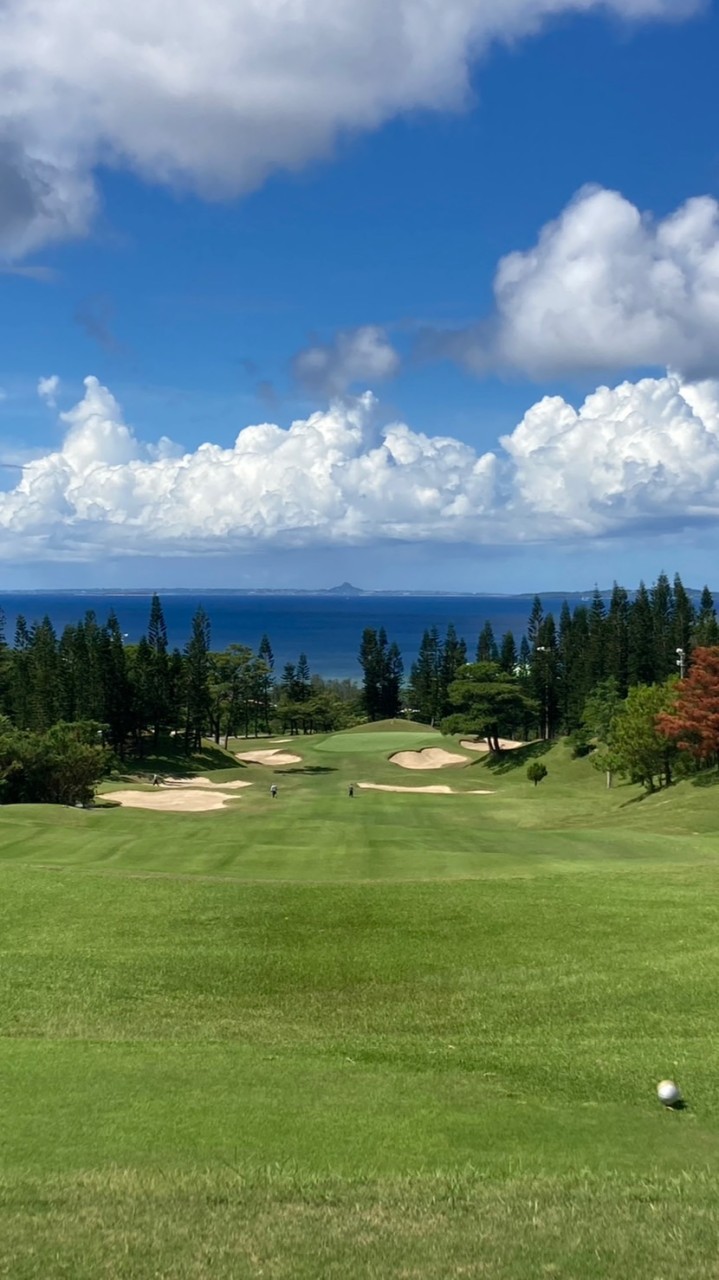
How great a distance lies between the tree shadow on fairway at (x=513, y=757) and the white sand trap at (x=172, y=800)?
24.6 m

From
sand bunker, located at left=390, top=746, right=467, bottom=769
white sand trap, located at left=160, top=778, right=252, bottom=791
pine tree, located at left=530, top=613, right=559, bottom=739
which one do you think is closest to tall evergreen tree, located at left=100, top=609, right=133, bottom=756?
white sand trap, located at left=160, top=778, right=252, bottom=791

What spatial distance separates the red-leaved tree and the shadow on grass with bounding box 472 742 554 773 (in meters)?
21.9

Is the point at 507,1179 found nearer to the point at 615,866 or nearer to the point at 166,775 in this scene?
the point at 615,866

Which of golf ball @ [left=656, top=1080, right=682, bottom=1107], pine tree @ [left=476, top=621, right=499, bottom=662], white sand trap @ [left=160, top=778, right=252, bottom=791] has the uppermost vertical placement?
golf ball @ [left=656, top=1080, right=682, bottom=1107]

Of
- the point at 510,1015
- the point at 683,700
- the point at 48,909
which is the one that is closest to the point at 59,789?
the point at 48,909

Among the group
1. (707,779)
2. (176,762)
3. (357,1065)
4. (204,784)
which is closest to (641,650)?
(176,762)

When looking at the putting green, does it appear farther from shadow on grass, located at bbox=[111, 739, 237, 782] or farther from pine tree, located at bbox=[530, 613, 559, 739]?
pine tree, located at bbox=[530, 613, 559, 739]

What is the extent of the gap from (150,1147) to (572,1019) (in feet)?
18.0

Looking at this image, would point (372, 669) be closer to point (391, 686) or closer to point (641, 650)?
point (391, 686)

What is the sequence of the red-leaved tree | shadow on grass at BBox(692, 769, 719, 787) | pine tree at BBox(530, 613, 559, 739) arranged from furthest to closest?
pine tree at BBox(530, 613, 559, 739) → the red-leaved tree → shadow on grass at BBox(692, 769, 719, 787)

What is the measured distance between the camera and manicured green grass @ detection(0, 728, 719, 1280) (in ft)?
19.4

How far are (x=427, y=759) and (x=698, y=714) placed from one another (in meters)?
32.1

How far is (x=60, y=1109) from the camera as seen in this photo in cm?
800

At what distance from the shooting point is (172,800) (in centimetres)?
4209
